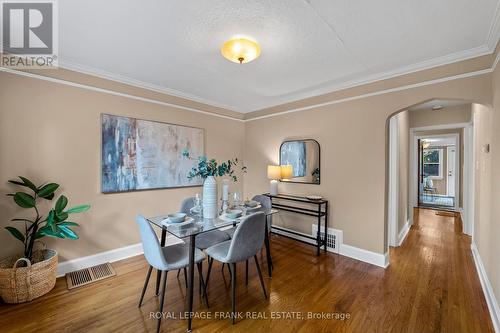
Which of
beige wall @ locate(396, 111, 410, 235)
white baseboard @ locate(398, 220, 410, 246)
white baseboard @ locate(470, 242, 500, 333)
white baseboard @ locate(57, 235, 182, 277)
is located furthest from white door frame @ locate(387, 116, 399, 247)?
white baseboard @ locate(57, 235, 182, 277)

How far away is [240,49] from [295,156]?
7.25ft

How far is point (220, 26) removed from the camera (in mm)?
1889

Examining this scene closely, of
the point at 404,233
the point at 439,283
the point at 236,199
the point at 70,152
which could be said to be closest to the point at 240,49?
the point at 236,199

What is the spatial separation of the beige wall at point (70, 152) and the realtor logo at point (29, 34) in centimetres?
22

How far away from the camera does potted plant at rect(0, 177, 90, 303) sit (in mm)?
2047

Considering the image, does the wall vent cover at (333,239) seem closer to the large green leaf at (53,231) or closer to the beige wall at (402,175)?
the beige wall at (402,175)

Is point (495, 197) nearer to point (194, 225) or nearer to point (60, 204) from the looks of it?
point (194, 225)

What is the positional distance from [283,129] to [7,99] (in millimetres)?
3641

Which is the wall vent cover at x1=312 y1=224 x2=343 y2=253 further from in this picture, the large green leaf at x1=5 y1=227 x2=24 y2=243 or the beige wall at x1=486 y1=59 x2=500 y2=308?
the large green leaf at x1=5 y1=227 x2=24 y2=243

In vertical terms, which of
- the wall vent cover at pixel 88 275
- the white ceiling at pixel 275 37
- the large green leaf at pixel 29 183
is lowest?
the wall vent cover at pixel 88 275

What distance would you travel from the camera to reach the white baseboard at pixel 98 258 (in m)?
2.58

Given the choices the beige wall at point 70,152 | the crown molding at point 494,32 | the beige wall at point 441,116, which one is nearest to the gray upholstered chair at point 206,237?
the beige wall at point 70,152

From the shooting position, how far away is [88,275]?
258cm

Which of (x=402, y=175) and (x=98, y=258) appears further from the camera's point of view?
(x=402, y=175)
